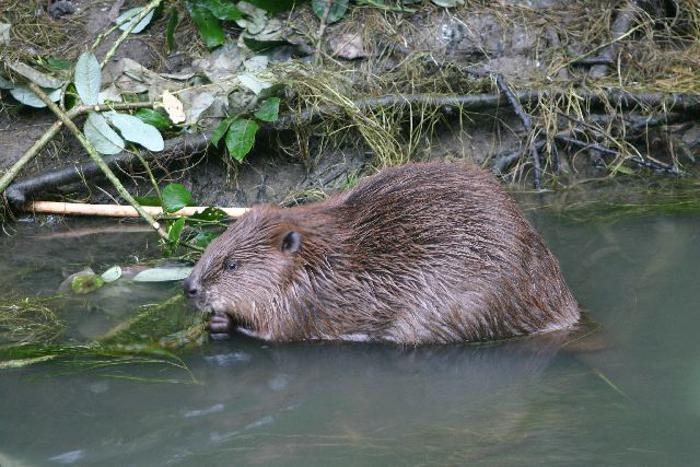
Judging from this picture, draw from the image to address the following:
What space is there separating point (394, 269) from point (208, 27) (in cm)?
283

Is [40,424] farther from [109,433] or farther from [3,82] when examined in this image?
[3,82]

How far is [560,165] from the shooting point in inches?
246

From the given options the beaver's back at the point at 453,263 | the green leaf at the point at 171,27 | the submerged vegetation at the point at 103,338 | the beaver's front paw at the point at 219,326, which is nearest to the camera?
the submerged vegetation at the point at 103,338

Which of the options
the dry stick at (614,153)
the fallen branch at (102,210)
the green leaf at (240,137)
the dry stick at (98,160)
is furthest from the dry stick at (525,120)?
the dry stick at (98,160)

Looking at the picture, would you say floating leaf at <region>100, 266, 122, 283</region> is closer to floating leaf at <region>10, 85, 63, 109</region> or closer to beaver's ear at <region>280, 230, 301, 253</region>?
beaver's ear at <region>280, 230, 301, 253</region>

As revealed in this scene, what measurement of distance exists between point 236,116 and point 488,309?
2.30 meters

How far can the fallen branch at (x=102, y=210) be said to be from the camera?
5199mm

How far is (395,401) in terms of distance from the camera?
135 inches

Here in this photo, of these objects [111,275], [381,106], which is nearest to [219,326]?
[111,275]

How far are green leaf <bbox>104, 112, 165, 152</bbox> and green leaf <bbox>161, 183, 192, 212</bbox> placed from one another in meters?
0.25

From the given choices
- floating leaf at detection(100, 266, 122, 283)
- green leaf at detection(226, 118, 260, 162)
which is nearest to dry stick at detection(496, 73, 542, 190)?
green leaf at detection(226, 118, 260, 162)

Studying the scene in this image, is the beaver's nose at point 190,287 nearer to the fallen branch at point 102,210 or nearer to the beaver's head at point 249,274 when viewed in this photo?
the beaver's head at point 249,274

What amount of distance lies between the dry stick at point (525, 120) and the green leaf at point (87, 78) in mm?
2501

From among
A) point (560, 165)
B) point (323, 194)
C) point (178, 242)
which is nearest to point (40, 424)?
point (178, 242)
